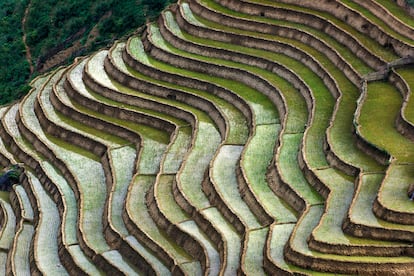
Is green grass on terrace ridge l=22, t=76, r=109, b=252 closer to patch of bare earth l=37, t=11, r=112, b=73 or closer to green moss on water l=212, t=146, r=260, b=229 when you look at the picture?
green moss on water l=212, t=146, r=260, b=229

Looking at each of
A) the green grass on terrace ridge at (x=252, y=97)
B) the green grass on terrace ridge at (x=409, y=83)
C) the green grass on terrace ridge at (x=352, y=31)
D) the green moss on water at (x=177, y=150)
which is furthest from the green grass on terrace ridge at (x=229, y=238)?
the green grass on terrace ridge at (x=352, y=31)

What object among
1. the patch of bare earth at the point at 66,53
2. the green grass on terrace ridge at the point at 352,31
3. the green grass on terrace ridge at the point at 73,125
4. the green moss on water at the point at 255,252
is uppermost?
the green grass on terrace ridge at the point at 352,31

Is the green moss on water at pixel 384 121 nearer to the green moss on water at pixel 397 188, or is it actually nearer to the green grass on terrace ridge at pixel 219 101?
the green moss on water at pixel 397 188

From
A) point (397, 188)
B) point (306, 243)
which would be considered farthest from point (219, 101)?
point (306, 243)

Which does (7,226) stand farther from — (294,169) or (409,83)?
(409,83)

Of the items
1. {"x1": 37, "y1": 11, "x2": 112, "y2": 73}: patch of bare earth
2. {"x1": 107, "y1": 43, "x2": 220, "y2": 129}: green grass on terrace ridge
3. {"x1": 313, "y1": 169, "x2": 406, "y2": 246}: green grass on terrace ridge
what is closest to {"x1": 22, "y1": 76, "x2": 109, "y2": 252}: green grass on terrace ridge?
{"x1": 107, "y1": 43, "x2": 220, "y2": 129}: green grass on terrace ridge
